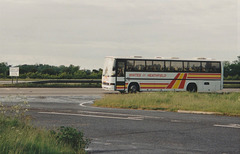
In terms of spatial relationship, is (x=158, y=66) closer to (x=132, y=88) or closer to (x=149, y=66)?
(x=149, y=66)

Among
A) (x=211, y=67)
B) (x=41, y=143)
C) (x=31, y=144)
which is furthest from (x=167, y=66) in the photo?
(x=31, y=144)

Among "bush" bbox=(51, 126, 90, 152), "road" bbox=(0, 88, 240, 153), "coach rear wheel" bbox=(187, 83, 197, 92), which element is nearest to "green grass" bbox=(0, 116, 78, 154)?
"bush" bbox=(51, 126, 90, 152)

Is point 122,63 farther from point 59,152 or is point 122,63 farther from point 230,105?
point 59,152

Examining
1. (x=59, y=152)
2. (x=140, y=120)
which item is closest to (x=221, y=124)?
(x=140, y=120)

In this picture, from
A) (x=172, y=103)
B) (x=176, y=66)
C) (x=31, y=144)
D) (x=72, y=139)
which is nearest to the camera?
(x=31, y=144)

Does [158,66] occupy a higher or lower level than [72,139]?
higher

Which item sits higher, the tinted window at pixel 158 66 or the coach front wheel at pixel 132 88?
the tinted window at pixel 158 66

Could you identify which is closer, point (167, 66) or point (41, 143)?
point (41, 143)

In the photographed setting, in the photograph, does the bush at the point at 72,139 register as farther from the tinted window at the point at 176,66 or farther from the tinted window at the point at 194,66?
the tinted window at the point at 194,66

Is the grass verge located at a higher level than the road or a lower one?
higher

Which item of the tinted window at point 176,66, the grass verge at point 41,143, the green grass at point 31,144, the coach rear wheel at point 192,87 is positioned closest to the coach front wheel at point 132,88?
the tinted window at point 176,66

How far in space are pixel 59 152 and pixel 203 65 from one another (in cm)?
2778

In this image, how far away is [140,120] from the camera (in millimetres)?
14312

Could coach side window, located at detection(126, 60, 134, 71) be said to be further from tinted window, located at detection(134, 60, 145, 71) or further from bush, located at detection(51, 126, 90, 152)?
bush, located at detection(51, 126, 90, 152)
